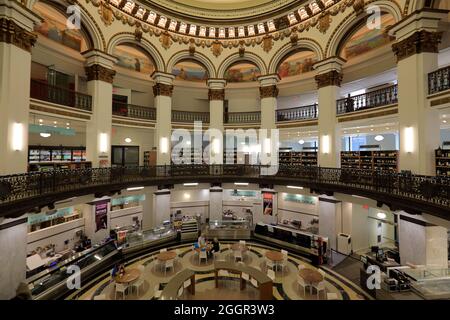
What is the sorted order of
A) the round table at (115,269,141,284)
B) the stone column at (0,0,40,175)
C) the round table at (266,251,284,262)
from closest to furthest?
the stone column at (0,0,40,175) → the round table at (115,269,141,284) → the round table at (266,251,284,262)

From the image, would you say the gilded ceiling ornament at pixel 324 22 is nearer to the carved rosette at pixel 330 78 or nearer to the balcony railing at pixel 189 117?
the carved rosette at pixel 330 78

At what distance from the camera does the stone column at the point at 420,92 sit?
8039 millimetres

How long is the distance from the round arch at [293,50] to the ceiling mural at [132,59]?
8416 mm

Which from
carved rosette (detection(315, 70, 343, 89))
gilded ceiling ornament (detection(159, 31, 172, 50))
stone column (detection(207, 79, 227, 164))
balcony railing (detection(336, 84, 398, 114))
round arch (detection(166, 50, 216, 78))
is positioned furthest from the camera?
stone column (detection(207, 79, 227, 164))

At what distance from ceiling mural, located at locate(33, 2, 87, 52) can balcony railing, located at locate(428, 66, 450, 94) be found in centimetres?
1746

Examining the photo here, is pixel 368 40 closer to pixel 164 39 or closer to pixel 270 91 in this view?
pixel 270 91

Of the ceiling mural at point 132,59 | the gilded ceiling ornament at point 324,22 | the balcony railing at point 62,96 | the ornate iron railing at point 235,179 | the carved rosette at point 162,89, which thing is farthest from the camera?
Result: the ceiling mural at point 132,59

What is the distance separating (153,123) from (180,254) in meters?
8.35

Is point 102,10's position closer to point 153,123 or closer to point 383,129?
point 153,123

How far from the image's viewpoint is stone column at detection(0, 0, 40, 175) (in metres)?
7.57

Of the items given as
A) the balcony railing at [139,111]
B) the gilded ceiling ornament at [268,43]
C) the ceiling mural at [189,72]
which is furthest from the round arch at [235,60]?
the balcony railing at [139,111]

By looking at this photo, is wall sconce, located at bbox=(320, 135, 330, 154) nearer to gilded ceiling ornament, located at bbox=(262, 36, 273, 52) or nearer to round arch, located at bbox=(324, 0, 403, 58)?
round arch, located at bbox=(324, 0, 403, 58)

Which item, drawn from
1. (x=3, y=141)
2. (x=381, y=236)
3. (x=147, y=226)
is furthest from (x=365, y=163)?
(x=3, y=141)

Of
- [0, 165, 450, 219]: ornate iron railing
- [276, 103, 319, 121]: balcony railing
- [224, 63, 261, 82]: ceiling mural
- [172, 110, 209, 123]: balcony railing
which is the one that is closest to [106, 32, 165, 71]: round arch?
→ [172, 110, 209, 123]: balcony railing
